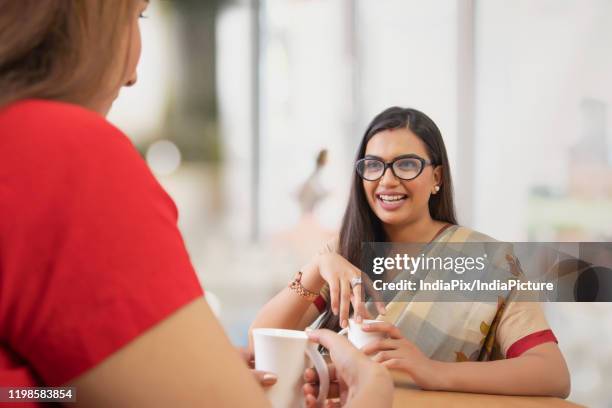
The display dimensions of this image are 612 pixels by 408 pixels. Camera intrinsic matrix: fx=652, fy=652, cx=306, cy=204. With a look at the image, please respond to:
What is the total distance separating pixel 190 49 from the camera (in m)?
1.62

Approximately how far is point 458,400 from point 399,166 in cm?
55

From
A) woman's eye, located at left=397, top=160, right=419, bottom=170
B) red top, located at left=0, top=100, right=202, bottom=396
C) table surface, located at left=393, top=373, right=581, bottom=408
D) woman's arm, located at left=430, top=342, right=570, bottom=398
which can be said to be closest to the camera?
red top, located at left=0, top=100, right=202, bottom=396

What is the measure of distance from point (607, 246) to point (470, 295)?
0.35 metres

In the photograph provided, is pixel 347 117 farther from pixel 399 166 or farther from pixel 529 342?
pixel 529 342

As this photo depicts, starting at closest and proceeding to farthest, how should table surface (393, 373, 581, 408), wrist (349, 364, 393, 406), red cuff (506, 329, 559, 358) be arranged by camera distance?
wrist (349, 364, 393, 406), table surface (393, 373, 581, 408), red cuff (506, 329, 559, 358)

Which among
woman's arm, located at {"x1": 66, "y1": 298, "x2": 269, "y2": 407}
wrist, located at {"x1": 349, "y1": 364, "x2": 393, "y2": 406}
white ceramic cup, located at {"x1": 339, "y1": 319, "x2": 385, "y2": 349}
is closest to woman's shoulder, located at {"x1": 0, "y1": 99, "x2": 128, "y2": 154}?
woman's arm, located at {"x1": 66, "y1": 298, "x2": 269, "y2": 407}

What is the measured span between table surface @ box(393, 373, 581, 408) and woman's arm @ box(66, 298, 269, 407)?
1.86 feet

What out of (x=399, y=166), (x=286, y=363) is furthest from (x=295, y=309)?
(x=286, y=363)

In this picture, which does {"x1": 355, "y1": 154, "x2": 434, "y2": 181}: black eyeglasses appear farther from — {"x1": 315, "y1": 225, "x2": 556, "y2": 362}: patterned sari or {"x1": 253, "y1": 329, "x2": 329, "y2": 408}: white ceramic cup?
{"x1": 253, "y1": 329, "x2": 329, "y2": 408}: white ceramic cup

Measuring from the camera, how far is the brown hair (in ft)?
1.35

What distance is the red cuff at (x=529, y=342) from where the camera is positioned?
49.0 inches

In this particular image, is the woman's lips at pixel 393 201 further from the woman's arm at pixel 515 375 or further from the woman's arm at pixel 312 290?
the woman's arm at pixel 515 375

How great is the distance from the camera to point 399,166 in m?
1.36

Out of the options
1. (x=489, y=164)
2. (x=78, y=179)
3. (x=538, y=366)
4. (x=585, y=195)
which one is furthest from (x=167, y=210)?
(x=585, y=195)
